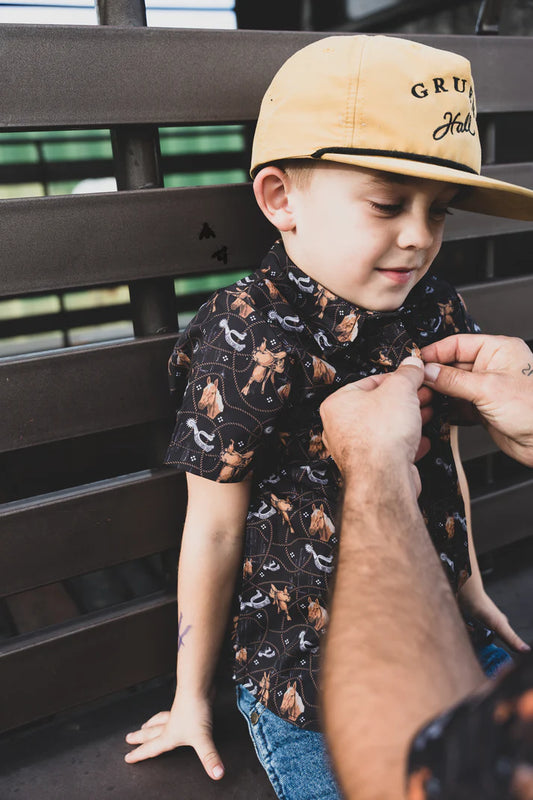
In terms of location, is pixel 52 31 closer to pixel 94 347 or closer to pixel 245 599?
pixel 94 347

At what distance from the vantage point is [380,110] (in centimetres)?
117

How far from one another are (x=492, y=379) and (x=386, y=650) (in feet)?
2.44

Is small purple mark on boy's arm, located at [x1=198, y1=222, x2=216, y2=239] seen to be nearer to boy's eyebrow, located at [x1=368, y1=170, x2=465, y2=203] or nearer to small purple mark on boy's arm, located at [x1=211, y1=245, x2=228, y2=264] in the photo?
small purple mark on boy's arm, located at [x1=211, y1=245, x2=228, y2=264]

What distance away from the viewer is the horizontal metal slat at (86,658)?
1511 millimetres

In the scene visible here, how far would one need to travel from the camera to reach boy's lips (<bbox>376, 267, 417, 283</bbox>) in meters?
1.30

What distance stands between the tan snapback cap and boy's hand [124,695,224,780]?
1280 mm

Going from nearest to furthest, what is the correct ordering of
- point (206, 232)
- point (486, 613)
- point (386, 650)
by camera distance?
1. point (386, 650)
2. point (206, 232)
3. point (486, 613)

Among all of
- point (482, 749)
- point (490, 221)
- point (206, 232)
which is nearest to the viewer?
point (482, 749)

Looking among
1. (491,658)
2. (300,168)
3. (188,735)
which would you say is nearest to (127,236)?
(300,168)

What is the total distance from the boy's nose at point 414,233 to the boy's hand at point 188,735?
3.80 feet

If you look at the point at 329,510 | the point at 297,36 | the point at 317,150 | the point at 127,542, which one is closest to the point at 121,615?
the point at 127,542

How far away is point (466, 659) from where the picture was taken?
32.0 inches

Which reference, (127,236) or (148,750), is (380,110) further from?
(148,750)

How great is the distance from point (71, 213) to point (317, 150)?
22.6 inches
